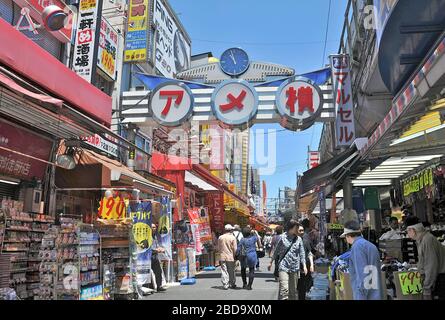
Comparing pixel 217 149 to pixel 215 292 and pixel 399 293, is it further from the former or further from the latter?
pixel 399 293

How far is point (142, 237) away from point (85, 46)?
662 cm

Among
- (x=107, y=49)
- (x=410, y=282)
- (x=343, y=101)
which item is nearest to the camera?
(x=410, y=282)

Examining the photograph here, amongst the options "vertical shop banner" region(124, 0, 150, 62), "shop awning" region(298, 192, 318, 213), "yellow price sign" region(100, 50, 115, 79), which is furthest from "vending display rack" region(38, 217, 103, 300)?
"vertical shop banner" region(124, 0, 150, 62)

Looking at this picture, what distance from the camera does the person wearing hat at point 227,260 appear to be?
12344 mm

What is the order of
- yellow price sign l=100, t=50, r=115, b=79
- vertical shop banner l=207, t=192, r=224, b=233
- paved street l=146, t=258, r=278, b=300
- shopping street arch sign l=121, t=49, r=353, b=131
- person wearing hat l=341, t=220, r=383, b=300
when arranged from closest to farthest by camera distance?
person wearing hat l=341, t=220, r=383, b=300 → paved street l=146, t=258, r=278, b=300 → shopping street arch sign l=121, t=49, r=353, b=131 → yellow price sign l=100, t=50, r=115, b=79 → vertical shop banner l=207, t=192, r=224, b=233

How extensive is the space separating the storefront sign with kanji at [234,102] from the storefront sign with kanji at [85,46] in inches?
159

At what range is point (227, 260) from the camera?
1239 cm

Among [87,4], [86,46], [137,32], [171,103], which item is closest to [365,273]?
[171,103]

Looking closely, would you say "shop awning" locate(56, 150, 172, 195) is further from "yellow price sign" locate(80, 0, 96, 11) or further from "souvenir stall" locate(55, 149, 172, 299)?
"yellow price sign" locate(80, 0, 96, 11)

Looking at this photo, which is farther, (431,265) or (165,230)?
(165,230)

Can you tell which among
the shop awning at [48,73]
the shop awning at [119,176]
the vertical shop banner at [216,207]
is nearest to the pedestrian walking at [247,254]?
the shop awning at [119,176]

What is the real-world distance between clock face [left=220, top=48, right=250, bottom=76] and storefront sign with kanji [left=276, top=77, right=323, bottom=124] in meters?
1.88

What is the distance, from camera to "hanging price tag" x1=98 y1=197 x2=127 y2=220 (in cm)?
991
